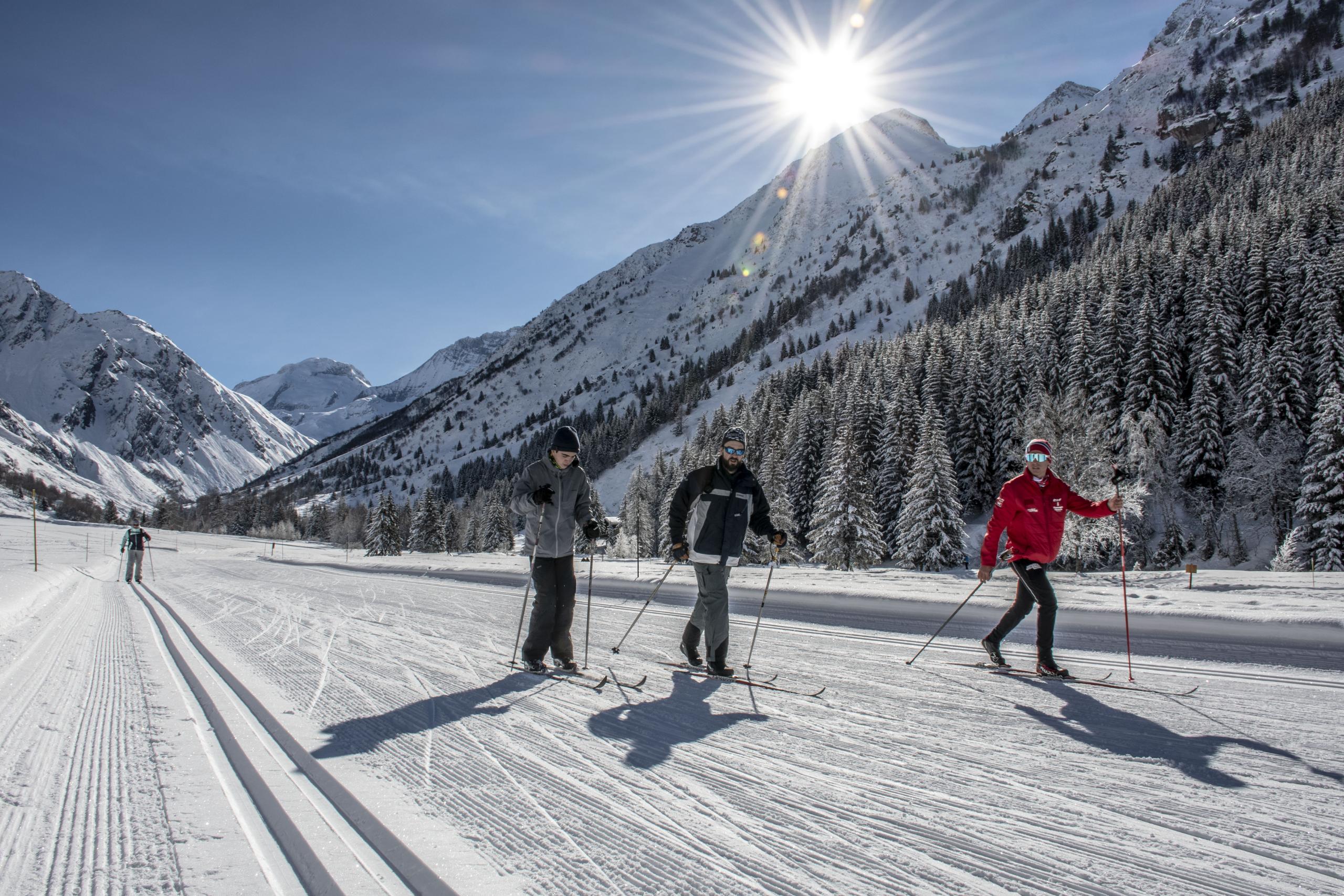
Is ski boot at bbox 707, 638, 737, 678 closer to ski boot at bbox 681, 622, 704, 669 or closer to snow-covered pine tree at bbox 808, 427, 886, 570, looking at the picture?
ski boot at bbox 681, 622, 704, 669

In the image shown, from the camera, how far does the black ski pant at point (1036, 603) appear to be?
5.10m

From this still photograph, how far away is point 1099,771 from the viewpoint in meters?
2.97

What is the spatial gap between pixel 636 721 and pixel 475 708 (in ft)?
3.54

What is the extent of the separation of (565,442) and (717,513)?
1433 mm

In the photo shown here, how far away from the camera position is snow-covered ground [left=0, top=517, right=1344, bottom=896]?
2074 millimetres

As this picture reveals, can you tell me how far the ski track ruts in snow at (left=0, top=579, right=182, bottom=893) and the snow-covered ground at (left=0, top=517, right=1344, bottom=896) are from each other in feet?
0.05

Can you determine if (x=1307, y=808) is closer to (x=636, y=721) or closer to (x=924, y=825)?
(x=924, y=825)

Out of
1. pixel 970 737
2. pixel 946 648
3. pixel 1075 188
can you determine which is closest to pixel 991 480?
pixel 946 648

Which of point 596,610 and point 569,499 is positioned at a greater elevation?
point 569,499

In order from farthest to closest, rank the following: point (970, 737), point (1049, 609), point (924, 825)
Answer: point (1049, 609) < point (970, 737) < point (924, 825)

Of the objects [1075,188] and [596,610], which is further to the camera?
[1075,188]

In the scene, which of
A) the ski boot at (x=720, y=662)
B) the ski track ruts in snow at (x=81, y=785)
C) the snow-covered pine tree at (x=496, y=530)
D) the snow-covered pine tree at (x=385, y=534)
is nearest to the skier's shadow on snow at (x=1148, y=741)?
the ski boot at (x=720, y=662)


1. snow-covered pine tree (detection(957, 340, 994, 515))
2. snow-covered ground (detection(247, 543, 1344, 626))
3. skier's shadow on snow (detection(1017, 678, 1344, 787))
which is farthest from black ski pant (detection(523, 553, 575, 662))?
snow-covered pine tree (detection(957, 340, 994, 515))

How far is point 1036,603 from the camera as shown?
5.45m
